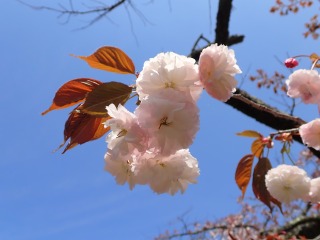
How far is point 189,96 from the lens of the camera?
2.34ft

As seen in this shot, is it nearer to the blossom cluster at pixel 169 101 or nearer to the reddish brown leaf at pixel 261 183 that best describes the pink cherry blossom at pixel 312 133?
the reddish brown leaf at pixel 261 183

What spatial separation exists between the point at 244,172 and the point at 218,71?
0.99m

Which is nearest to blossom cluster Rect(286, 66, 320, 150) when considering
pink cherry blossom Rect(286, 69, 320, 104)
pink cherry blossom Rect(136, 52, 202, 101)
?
pink cherry blossom Rect(286, 69, 320, 104)

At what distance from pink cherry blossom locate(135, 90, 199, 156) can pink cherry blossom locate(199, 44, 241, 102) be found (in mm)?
52

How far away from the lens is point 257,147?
1660mm

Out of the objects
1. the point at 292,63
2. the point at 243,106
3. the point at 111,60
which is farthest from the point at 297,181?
the point at 243,106

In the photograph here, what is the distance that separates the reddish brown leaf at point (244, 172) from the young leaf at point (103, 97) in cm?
98

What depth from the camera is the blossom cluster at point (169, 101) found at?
69 cm

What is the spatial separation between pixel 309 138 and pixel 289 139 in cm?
28

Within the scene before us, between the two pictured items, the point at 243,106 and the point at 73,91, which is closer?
the point at 73,91

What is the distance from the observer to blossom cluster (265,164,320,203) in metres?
1.50

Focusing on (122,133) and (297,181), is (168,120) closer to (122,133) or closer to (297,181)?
(122,133)

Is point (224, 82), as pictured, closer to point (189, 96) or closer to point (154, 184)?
point (189, 96)

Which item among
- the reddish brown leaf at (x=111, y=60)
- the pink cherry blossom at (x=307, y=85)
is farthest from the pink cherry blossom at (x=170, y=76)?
the pink cherry blossom at (x=307, y=85)
